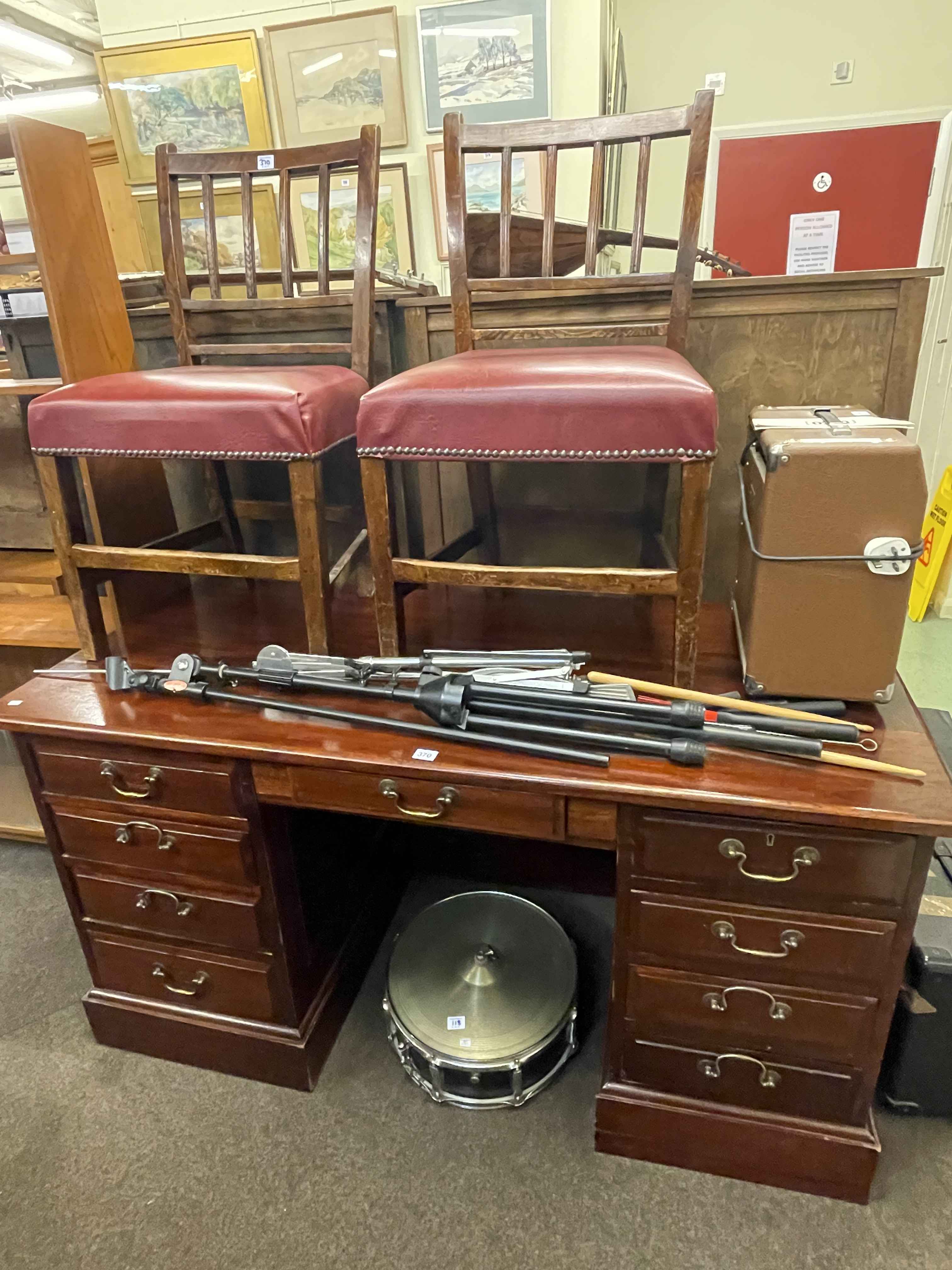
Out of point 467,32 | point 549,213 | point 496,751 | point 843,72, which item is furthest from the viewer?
point 843,72

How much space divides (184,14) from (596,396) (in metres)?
3.34

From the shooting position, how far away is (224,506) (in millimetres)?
Result: 1624

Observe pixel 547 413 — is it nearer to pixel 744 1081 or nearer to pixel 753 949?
pixel 753 949

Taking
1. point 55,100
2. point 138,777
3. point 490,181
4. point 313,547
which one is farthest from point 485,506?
point 55,100

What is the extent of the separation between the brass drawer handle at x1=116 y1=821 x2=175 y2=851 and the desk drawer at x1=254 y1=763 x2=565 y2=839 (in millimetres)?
206

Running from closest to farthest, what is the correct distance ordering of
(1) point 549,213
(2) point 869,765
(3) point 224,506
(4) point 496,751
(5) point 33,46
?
(2) point 869,765
(4) point 496,751
(1) point 549,213
(3) point 224,506
(5) point 33,46

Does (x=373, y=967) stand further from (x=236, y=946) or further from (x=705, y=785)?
(x=705, y=785)

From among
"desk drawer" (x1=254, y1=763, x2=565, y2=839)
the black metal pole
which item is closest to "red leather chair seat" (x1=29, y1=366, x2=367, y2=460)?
the black metal pole

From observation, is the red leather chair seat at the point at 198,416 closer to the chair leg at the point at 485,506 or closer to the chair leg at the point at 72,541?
the chair leg at the point at 72,541

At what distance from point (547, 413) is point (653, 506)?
518 mm

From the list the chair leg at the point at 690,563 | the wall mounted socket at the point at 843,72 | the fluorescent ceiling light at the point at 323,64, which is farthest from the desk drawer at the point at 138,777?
the wall mounted socket at the point at 843,72

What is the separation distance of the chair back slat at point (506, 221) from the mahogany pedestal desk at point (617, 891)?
67 cm

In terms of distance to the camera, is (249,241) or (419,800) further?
(249,241)

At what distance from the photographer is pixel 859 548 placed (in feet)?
3.01
